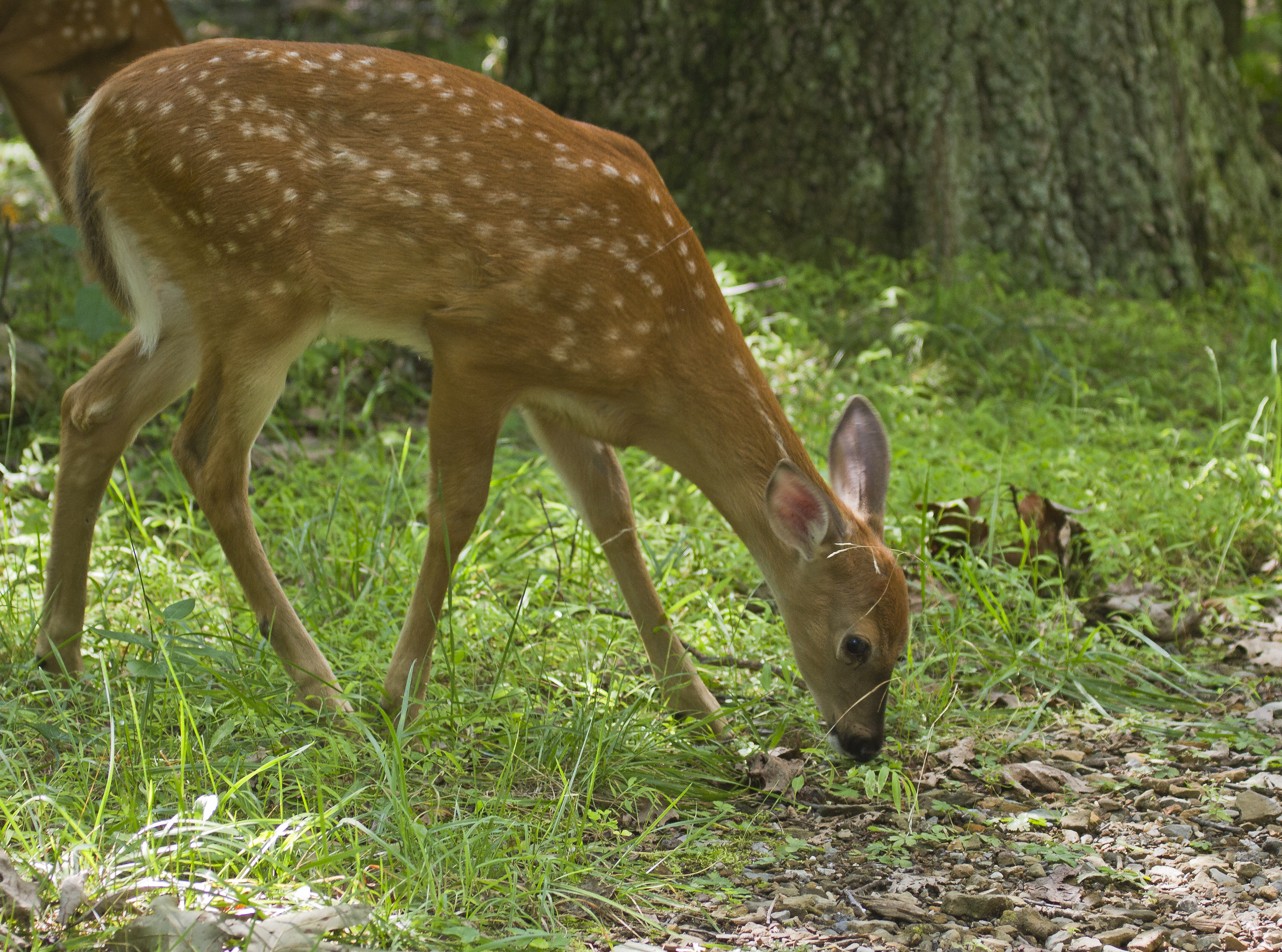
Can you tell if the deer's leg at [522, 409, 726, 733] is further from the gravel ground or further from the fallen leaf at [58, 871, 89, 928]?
Result: the fallen leaf at [58, 871, 89, 928]

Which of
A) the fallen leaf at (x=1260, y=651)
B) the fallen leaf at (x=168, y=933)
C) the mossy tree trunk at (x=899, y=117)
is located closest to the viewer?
the fallen leaf at (x=168, y=933)

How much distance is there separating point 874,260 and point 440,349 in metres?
3.69

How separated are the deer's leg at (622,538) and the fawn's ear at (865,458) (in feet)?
2.14

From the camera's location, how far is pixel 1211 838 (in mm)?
2990

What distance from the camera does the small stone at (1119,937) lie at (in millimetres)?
2527

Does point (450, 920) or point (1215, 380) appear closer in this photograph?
point (450, 920)

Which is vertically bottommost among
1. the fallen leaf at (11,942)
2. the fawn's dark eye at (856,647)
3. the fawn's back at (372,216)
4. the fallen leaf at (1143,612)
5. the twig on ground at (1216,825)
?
the fallen leaf at (1143,612)

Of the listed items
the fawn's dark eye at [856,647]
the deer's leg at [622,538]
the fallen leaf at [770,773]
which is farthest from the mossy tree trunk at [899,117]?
the fallen leaf at [770,773]

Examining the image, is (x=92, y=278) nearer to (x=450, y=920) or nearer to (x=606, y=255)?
(x=606, y=255)

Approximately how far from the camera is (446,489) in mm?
3395

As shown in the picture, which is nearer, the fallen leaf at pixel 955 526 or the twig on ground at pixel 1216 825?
the twig on ground at pixel 1216 825

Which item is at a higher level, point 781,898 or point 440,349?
point 440,349

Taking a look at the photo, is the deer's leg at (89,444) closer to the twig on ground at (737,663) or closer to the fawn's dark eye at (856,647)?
the twig on ground at (737,663)

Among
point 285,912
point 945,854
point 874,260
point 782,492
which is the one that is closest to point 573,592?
point 782,492
